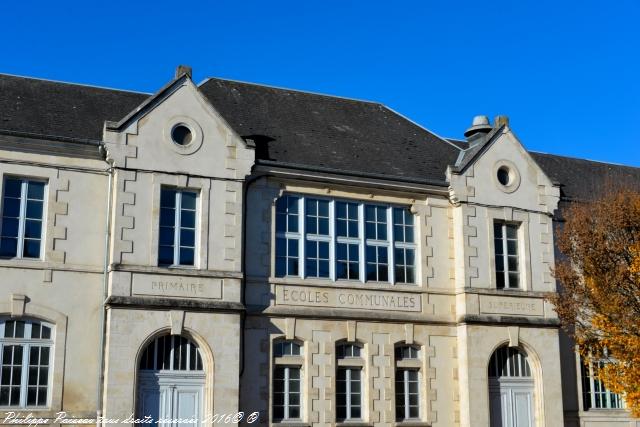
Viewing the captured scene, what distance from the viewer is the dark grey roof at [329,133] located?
2203cm

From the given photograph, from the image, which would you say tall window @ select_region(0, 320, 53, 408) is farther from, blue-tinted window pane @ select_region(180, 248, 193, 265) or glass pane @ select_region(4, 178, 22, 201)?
blue-tinted window pane @ select_region(180, 248, 193, 265)

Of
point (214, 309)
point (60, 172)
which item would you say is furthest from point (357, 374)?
point (60, 172)

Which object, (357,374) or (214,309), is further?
(357,374)

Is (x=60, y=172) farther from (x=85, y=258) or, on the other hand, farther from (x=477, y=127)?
(x=477, y=127)

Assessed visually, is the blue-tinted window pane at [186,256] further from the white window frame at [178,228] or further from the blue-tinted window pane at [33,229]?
the blue-tinted window pane at [33,229]

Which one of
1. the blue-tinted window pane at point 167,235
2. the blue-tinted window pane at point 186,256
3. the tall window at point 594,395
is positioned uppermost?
the blue-tinted window pane at point 167,235

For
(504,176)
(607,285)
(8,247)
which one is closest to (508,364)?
(607,285)

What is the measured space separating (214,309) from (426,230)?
6.15 m

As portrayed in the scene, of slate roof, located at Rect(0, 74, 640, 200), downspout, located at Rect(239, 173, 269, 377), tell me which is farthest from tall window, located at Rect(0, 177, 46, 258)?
downspout, located at Rect(239, 173, 269, 377)

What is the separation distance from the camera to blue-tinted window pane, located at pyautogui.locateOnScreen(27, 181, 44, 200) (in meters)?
18.9

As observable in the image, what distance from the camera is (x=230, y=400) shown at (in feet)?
62.2

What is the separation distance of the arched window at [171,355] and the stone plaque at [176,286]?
3.14 feet

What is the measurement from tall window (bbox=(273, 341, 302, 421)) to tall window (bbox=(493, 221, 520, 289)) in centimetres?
577

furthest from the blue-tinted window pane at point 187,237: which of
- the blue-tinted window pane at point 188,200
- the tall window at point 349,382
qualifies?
the tall window at point 349,382
